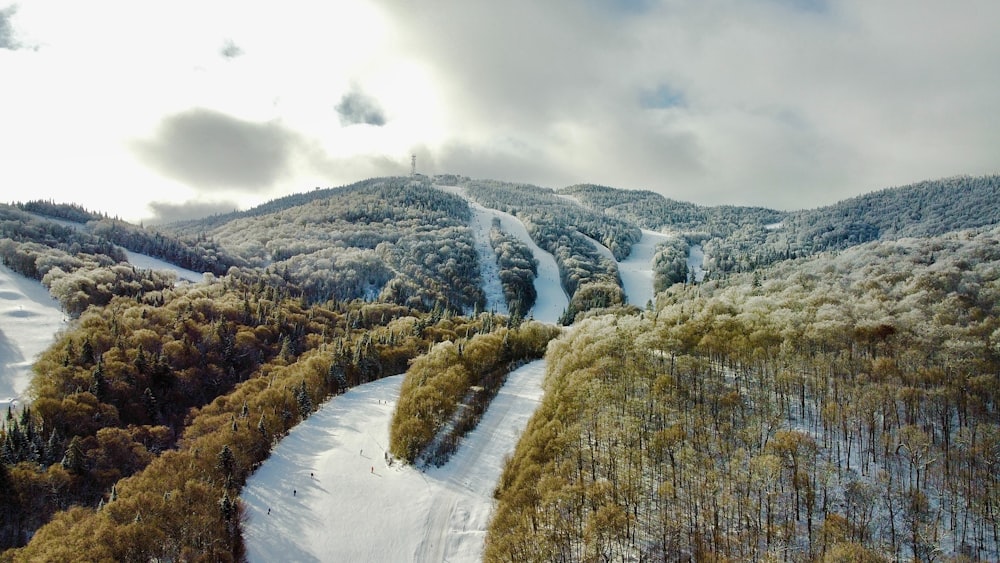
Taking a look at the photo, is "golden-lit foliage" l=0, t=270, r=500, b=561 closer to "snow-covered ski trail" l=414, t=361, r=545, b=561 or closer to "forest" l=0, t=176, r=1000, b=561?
"forest" l=0, t=176, r=1000, b=561

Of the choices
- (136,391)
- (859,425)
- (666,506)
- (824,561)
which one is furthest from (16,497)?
(859,425)

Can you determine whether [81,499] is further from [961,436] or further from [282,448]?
[961,436]

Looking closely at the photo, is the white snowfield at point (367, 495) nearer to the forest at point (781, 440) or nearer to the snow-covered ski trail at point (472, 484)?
the snow-covered ski trail at point (472, 484)

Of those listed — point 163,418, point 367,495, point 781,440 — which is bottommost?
point 163,418

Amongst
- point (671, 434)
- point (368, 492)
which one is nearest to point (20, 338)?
point (368, 492)

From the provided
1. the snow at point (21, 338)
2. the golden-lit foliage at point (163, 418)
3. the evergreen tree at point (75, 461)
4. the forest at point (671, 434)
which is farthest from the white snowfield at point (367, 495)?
the snow at point (21, 338)

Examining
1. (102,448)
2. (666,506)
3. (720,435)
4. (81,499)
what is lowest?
(81,499)

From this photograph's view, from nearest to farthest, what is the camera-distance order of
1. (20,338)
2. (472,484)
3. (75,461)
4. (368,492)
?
(368,492)
(472,484)
(75,461)
(20,338)

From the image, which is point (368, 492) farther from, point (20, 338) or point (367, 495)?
point (20, 338)
